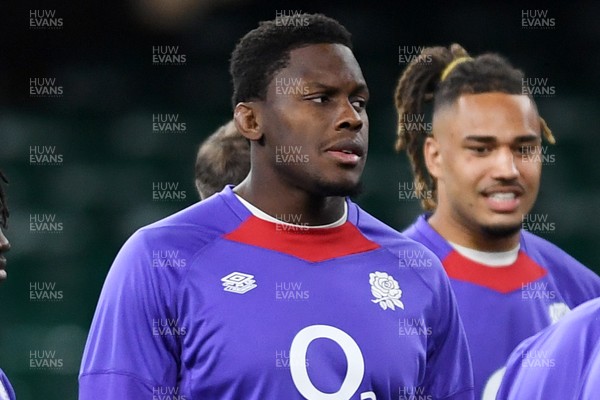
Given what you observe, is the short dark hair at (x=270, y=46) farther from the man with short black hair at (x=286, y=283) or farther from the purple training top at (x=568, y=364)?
the purple training top at (x=568, y=364)

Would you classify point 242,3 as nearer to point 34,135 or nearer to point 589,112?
point 34,135

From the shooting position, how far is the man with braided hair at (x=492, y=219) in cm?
352

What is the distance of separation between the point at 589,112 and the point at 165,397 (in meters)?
4.46

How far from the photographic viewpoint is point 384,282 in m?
2.84

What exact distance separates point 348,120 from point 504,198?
3.24ft

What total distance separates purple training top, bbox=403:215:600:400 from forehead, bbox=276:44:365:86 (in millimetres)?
981

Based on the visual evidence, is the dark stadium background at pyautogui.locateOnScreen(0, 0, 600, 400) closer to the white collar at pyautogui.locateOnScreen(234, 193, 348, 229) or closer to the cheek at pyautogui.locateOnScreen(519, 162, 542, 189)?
the cheek at pyautogui.locateOnScreen(519, 162, 542, 189)

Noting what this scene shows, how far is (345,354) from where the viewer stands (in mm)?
2688

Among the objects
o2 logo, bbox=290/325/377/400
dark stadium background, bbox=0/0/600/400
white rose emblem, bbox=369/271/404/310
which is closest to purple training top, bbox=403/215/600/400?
white rose emblem, bbox=369/271/404/310

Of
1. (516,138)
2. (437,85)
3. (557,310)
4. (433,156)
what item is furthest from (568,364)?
(437,85)

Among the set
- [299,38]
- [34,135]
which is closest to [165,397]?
[299,38]

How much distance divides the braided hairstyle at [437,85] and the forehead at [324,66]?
0.96 metres

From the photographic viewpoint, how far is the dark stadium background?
20.2 ft

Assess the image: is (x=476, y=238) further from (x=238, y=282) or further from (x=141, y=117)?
(x=141, y=117)
